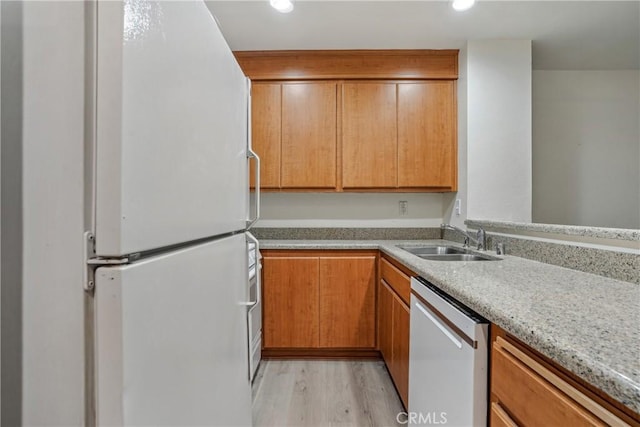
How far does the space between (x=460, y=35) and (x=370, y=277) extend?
6.14ft

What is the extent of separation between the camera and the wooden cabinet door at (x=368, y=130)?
95.3 inches

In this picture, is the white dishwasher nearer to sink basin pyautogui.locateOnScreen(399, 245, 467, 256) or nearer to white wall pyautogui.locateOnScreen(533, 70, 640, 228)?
sink basin pyautogui.locateOnScreen(399, 245, 467, 256)

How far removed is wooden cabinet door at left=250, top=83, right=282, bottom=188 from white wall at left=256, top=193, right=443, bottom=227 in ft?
1.45

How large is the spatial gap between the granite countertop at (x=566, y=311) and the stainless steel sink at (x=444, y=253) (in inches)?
21.5

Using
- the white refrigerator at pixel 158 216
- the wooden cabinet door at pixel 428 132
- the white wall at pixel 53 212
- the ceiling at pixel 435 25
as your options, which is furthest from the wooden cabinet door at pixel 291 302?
the white wall at pixel 53 212

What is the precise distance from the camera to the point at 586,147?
268cm

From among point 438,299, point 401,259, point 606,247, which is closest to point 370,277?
point 401,259

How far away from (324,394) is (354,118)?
77.9 inches

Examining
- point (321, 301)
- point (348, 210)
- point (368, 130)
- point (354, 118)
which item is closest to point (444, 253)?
point (348, 210)

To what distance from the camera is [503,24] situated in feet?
6.67

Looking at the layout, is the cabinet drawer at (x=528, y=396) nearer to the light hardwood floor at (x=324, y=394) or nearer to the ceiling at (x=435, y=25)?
the light hardwood floor at (x=324, y=394)

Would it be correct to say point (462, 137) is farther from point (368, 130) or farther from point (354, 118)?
point (354, 118)

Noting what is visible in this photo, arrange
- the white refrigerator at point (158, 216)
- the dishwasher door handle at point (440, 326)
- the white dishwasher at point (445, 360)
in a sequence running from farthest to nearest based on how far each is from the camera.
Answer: the dishwasher door handle at point (440, 326), the white dishwasher at point (445, 360), the white refrigerator at point (158, 216)

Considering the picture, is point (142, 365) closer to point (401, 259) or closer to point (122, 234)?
point (122, 234)
